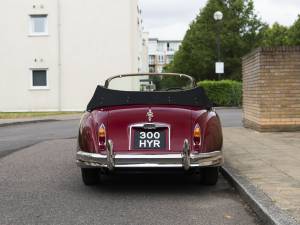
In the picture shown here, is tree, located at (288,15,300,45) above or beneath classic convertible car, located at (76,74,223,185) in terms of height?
above

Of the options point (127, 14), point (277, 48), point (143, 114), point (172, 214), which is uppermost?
point (127, 14)

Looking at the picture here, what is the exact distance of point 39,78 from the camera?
117ft

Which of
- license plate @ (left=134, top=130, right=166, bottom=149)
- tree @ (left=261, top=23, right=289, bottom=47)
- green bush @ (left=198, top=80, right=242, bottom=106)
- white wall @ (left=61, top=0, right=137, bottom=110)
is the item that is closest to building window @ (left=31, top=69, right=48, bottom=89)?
white wall @ (left=61, top=0, right=137, bottom=110)

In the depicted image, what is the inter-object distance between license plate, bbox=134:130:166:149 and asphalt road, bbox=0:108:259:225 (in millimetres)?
612

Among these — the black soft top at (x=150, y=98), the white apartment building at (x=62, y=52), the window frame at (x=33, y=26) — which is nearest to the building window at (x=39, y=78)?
the white apartment building at (x=62, y=52)

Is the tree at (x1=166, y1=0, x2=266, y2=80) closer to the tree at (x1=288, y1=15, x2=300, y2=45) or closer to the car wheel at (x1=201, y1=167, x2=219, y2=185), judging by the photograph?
the tree at (x1=288, y1=15, x2=300, y2=45)

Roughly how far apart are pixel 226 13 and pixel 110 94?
152ft

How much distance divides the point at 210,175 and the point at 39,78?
29.4 m

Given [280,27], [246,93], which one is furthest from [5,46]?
[280,27]

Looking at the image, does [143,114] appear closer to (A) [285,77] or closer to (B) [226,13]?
(A) [285,77]

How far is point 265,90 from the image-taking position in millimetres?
13594

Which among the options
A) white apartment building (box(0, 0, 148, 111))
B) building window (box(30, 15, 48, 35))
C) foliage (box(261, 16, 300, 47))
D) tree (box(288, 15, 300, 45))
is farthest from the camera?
foliage (box(261, 16, 300, 47))

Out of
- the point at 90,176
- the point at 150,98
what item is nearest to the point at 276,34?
the point at 150,98

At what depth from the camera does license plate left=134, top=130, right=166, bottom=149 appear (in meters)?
6.62
